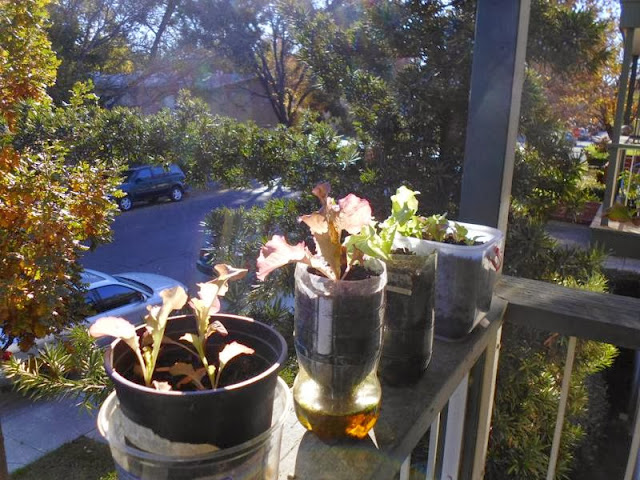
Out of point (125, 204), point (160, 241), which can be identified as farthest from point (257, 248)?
point (125, 204)

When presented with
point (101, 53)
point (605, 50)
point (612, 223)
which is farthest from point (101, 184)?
point (101, 53)

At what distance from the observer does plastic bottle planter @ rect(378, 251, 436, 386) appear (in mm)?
863

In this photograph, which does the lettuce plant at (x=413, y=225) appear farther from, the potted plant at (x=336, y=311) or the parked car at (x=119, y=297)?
the parked car at (x=119, y=297)

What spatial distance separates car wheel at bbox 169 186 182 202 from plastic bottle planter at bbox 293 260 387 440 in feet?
42.1

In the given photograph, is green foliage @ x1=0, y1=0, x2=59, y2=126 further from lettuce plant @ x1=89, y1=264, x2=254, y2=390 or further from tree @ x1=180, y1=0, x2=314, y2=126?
tree @ x1=180, y1=0, x2=314, y2=126

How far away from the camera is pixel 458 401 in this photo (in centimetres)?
126

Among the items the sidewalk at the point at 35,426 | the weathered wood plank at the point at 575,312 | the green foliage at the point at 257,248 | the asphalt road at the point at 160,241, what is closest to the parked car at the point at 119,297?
the sidewalk at the point at 35,426

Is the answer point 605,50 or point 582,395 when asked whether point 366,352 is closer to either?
point 605,50

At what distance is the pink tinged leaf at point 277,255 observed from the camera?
65 centimetres

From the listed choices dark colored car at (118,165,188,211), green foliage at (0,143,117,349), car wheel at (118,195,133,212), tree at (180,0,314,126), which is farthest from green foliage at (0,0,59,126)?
car wheel at (118,195,133,212)

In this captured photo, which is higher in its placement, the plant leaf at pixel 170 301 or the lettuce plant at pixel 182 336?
the plant leaf at pixel 170 301

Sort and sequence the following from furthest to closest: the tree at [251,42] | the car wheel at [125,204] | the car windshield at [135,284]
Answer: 1. the car wheel at [125,204]
2. the tree at [251,42]
3. the car windshield at [135,284]

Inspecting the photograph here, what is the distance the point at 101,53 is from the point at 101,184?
32.3ft

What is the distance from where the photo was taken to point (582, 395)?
3146 millimetres
